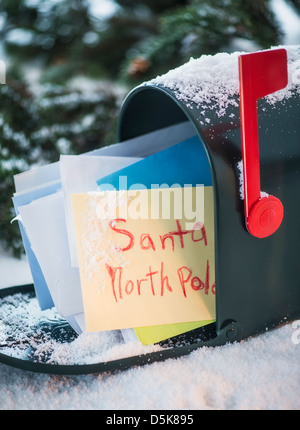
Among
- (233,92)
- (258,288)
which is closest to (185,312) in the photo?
(258,288)

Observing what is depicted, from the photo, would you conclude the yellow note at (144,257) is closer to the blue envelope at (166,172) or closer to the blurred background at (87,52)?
the blue envelope at (166,172)

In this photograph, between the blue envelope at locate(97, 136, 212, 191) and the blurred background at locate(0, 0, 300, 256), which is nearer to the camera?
the blue envelope at locate(97, 136, 212, 191)

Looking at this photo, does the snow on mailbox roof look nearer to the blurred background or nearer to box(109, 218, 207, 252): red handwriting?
box(109, 218, 207, 252): red handwriting

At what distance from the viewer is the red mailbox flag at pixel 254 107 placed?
0.33m

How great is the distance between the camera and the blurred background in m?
0.64

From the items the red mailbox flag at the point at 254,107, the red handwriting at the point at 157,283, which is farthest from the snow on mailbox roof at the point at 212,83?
the red handwriting at the point at 157,283

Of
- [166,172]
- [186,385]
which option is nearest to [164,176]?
[166,172]

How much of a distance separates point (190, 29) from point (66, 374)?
1.75 feet

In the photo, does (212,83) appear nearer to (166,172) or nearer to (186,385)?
(166,172)

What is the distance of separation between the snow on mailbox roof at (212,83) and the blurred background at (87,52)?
233 millimetres

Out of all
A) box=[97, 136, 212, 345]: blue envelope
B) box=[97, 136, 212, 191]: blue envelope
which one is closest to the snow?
box=[97, 136, 212, 345]: blue envelope

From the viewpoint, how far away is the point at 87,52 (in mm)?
963
